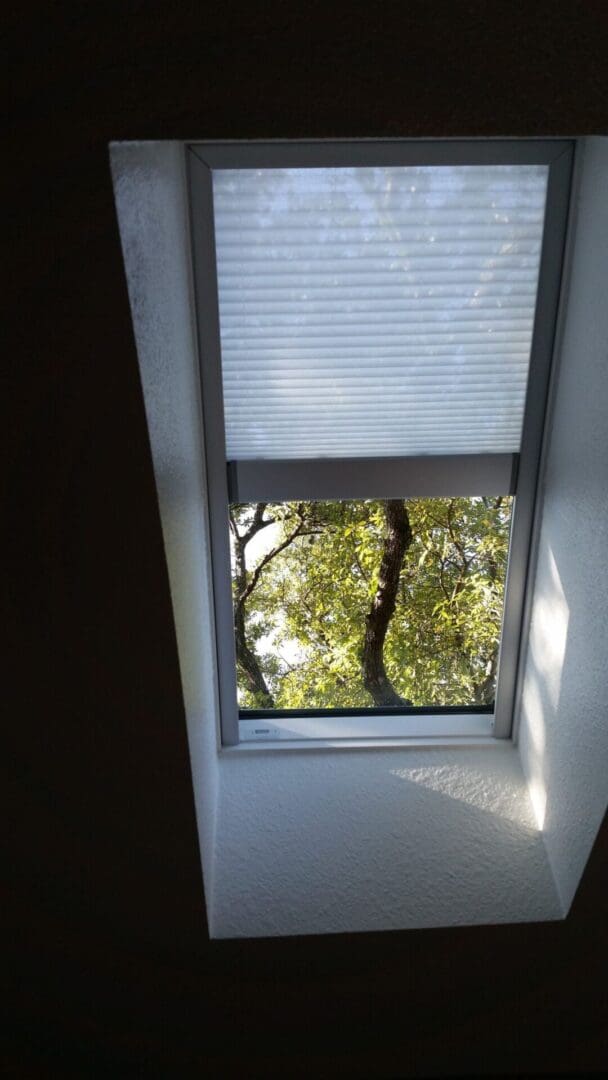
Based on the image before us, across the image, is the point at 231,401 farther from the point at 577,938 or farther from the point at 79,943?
the point at 577,938

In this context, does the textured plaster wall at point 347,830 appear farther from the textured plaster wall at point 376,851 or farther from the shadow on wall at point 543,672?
the shadow on wall at point 543,672

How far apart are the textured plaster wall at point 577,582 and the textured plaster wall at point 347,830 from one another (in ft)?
0.41

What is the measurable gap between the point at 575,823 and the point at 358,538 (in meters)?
1.08

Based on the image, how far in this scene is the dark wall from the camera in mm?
1012

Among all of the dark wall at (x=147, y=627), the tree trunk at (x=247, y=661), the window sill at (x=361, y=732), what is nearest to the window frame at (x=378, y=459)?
the window sill at (x=361, y=732)

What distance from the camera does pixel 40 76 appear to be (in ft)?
3.25

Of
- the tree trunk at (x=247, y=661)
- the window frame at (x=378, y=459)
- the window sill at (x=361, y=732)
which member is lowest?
the window sill at (x=361, y=732)

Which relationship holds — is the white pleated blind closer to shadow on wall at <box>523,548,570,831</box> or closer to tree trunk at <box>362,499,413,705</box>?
shadow on wall at <box>523,548,570,831</box>

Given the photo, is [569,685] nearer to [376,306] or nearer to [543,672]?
[543,672]

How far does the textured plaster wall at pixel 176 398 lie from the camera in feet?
3.93

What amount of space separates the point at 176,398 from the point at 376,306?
0.59 metres

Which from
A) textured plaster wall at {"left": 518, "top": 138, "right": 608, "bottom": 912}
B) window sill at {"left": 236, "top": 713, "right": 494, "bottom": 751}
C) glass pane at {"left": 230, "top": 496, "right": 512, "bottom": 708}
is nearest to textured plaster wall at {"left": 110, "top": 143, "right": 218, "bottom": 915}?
window sill at {"left": 236, "top": 713, "right": 494, "bottom": 751}

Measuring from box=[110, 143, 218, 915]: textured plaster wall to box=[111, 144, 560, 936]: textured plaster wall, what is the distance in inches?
0.6

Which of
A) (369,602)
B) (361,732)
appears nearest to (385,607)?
(369,602)
